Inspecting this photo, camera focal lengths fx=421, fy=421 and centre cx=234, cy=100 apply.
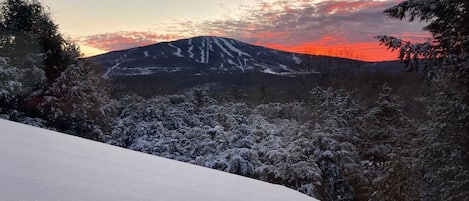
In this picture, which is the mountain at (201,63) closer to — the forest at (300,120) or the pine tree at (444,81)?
the forest at (300,120)

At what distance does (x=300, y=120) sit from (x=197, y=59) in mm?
142728

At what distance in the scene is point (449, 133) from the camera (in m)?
11.7

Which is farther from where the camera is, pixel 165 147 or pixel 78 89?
pixel 78 89

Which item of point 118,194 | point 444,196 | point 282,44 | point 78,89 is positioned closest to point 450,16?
point 444,196

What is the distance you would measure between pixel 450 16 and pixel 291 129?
8.33 m

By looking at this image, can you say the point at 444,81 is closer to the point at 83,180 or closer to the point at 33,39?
the point at 83,180

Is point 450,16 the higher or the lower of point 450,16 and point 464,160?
the higher

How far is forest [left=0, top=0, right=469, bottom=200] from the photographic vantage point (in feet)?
32.1

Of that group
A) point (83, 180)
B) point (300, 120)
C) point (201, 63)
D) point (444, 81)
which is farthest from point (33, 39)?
point (201, 63)

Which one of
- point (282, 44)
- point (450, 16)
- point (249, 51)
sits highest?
point (450, 16)

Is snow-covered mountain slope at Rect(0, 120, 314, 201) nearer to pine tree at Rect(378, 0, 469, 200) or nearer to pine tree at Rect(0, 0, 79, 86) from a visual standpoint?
pine tree at Rect(378, 0, 469, 200)

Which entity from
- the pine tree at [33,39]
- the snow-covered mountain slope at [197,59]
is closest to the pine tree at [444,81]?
the pine tree at [33,39]

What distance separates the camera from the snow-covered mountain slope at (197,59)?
127m

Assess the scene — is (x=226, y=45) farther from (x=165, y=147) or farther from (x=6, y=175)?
(x=6, y=175)
